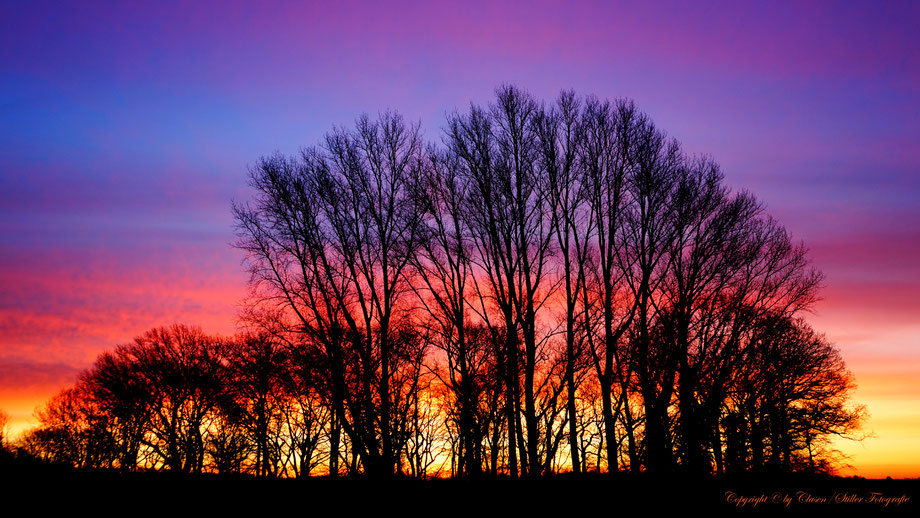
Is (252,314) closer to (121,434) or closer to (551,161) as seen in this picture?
(551,161)

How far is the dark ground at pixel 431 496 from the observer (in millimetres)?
15703

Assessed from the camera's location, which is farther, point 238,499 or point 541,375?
point 541,375

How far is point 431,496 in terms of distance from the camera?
57.2 feet

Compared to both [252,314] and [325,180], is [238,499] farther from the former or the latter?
[325,180]

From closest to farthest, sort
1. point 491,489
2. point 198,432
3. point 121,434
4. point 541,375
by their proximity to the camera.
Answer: point 491,489
point 541,375
point 198,432
point 121,434

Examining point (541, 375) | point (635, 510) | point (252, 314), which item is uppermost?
point (252, 314)

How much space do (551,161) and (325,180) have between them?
9.20 m

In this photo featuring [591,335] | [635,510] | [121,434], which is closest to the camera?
[635,510]

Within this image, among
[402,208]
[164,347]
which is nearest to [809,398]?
[402,208]

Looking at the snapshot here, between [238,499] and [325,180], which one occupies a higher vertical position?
[325,180]

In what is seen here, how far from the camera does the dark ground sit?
15.7 m

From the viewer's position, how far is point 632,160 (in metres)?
26.7

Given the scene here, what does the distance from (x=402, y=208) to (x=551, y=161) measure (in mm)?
6280

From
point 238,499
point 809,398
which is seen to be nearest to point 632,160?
point 238,499
